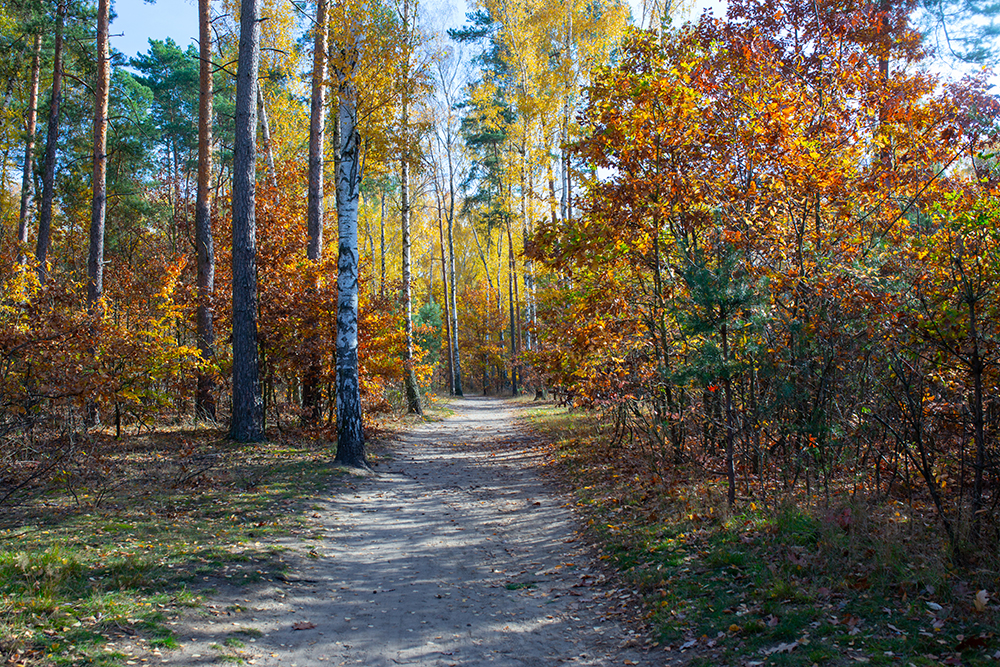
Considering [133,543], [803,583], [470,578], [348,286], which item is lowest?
[470,578]

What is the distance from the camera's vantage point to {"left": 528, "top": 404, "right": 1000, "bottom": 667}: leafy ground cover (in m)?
3.61

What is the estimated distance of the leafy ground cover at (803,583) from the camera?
11.8 ft

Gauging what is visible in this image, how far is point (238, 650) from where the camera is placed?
4000mm

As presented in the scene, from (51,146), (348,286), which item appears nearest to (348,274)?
(348,286)

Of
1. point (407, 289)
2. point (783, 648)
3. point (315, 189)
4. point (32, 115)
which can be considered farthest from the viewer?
point (32, 115)

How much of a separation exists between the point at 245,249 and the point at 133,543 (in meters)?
6.65

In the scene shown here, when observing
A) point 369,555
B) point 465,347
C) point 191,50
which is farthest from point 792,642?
point 465,347

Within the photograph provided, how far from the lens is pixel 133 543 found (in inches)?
221

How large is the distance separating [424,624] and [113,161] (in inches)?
956

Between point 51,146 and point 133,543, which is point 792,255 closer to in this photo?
point 133,543

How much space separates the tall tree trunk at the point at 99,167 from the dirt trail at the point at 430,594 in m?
9.15

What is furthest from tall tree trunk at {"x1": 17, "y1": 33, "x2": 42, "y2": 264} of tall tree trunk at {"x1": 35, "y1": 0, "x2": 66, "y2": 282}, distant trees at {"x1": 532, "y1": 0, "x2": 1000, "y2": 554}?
A: distant trees at {"x1": 532, "y1": 0, "x2": 1000, "y2": 554}

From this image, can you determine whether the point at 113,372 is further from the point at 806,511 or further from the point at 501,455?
the point at 806,511

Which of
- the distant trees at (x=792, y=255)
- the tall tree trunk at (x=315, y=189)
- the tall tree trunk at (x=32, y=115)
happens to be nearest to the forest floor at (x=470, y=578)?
the distant trees at (x=792, y=255)
